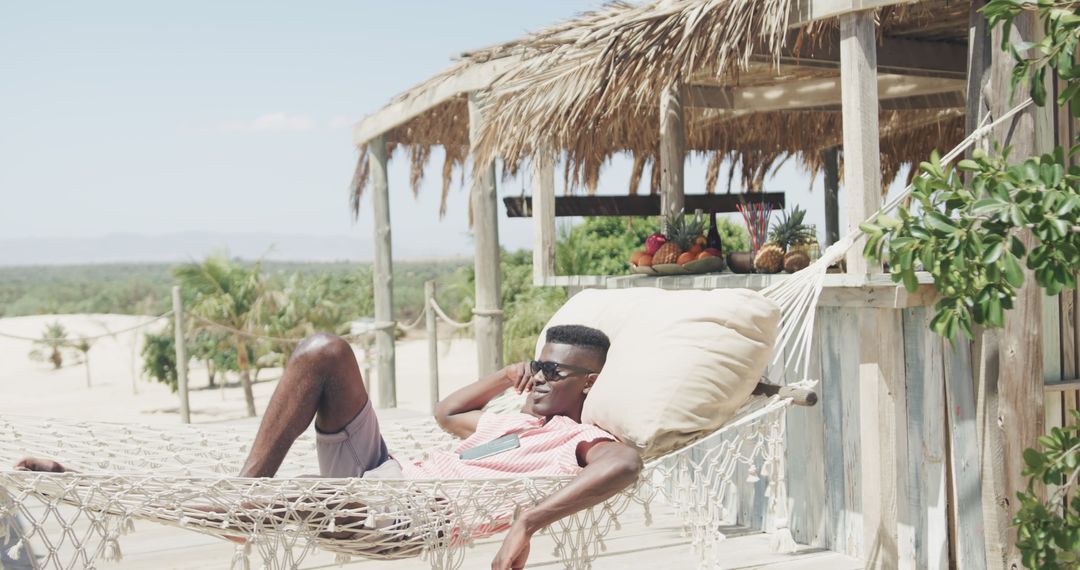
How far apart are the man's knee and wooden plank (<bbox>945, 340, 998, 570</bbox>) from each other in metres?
1.62

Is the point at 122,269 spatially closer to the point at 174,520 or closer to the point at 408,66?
the point at 408,66

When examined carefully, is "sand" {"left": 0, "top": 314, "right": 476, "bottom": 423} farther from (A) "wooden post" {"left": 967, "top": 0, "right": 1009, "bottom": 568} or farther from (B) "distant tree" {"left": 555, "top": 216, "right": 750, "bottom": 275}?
(A) "wooden post" {"left": 967, "top": 0, "right": 1009, "bottom": 568}

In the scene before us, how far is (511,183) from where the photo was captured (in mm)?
5574

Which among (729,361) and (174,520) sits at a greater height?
(729,361)

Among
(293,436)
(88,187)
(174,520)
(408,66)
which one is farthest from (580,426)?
(88,187)

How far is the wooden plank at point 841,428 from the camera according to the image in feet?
10.8

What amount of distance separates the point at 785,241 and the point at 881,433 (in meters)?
0.87

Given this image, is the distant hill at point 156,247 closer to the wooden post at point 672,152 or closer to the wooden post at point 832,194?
the wooden post at point 832,194

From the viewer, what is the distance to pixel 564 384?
8.87ft

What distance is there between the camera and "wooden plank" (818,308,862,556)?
10.8 feet

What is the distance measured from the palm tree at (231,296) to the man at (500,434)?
901 centimetres

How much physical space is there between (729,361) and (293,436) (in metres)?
1.04

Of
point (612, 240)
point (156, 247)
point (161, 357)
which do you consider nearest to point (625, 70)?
point (612, 240)

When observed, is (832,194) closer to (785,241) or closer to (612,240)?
(785,241)
